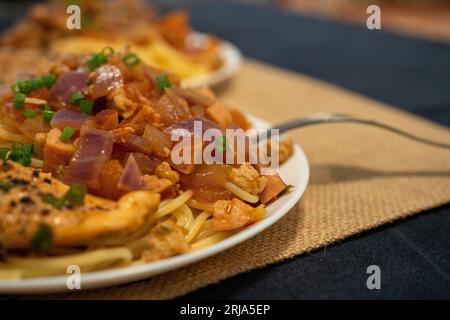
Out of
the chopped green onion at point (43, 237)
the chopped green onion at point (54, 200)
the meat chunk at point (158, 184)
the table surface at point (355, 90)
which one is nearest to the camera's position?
the chopped green onion at point (43, 237)

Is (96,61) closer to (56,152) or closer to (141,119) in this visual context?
(141,119)

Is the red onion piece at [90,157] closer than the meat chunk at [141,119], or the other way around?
the red onion piece at [90,157]

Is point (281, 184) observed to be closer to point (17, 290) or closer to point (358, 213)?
point (358, 213)

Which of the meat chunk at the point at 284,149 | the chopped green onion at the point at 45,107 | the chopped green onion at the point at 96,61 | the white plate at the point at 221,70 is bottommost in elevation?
the white plate at the point at 221,70

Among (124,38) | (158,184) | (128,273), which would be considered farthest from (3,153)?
(124,38)

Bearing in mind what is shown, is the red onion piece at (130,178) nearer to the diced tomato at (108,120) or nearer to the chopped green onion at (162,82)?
the diced tomato at (108,120)

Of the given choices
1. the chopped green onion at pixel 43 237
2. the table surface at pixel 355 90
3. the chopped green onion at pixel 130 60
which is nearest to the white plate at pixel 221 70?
the table surface at pixel 355 90
